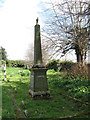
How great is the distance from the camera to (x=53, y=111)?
4.39 meters

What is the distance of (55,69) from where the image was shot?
1967 cm

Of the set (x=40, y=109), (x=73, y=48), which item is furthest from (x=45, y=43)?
(x=40, y=109)

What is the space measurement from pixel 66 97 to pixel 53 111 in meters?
2.00

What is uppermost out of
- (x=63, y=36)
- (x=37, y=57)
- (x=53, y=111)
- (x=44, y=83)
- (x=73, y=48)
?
(x=63, y=36)

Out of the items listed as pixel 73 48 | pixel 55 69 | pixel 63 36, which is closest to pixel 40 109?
pixel 63 36

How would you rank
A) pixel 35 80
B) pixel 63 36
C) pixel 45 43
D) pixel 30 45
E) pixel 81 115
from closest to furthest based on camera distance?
pixel 81 115 → pixel 35 80 → pixel 63 36 → pixel 45 43 → pixel 30 45

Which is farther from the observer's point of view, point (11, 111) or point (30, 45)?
point (30, 45)

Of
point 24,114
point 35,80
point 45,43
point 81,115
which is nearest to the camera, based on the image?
point 81,115

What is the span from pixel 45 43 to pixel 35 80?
26.1ft

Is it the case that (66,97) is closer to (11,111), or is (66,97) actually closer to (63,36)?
(11,111)

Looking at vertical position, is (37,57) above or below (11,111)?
above

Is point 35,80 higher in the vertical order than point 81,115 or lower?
higher

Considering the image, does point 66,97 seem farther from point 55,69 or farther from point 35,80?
point 55,69

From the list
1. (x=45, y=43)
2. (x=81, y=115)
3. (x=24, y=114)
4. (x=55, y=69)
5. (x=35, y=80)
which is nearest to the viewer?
(x=81, y=115)
